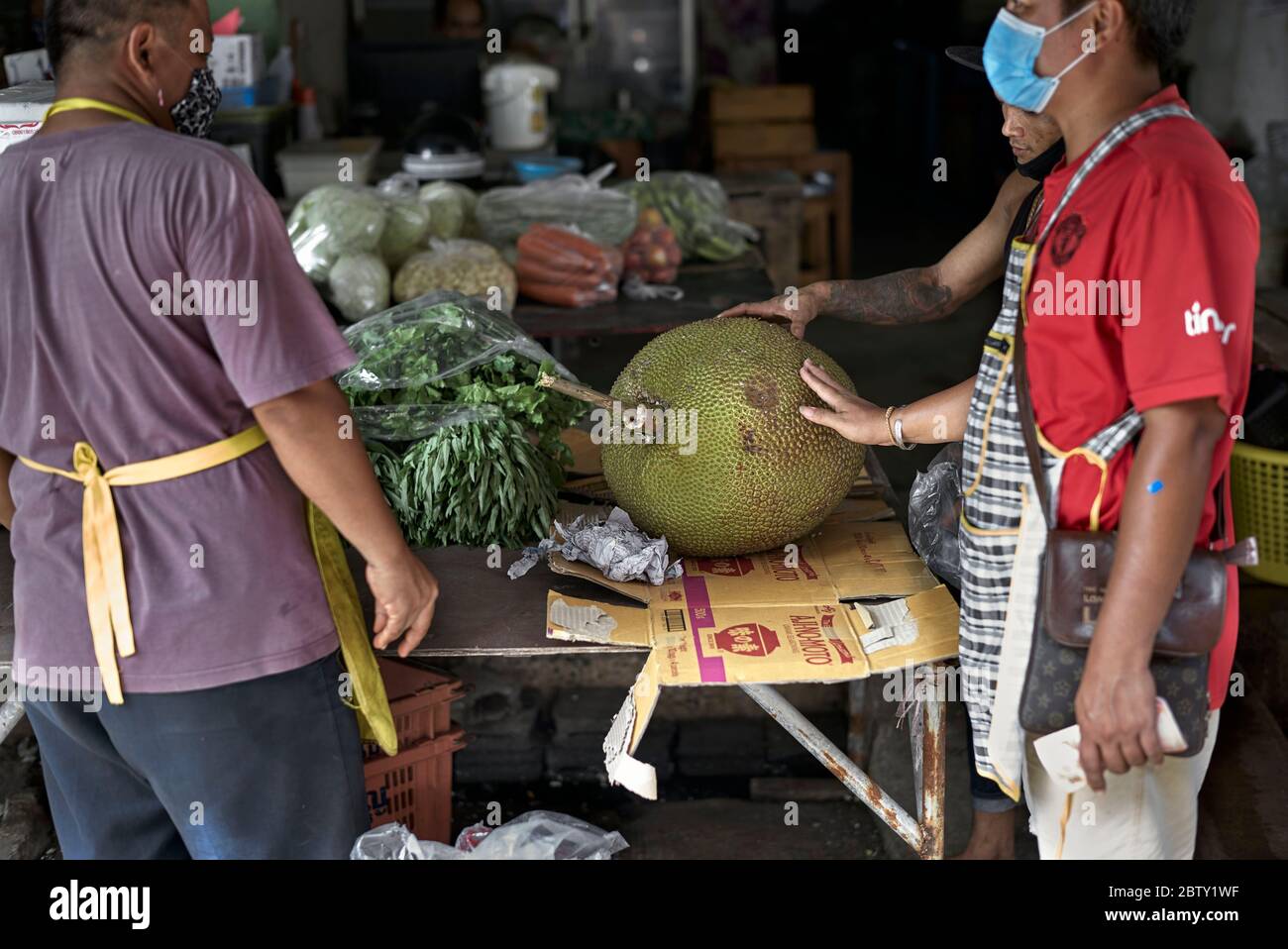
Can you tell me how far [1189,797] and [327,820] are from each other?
1236 mm

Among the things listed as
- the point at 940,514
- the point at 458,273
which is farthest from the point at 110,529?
the point at 458,273

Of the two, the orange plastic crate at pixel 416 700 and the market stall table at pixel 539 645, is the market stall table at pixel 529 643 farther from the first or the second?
the orange plastic crate at pixel 416 700

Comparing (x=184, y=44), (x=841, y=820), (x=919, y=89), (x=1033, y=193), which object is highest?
(x=184, y=44)

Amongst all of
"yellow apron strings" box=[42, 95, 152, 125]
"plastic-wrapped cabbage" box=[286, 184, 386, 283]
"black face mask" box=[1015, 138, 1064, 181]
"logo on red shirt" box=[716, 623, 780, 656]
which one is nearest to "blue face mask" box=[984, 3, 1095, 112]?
"black face mask" box=[1015, 138, 1064, 181]

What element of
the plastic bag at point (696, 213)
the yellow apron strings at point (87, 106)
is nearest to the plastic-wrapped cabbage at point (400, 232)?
the plastic bag at point (696, 213)

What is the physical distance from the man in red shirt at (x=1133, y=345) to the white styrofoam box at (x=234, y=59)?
3.84m

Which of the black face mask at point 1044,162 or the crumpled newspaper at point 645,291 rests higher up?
the black face mask at point 1044,162

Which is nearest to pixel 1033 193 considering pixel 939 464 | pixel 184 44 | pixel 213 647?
pixel 939 464

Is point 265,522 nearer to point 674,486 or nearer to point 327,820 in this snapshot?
point 327,820

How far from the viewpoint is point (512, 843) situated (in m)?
2.07

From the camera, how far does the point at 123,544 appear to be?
66.6 inches

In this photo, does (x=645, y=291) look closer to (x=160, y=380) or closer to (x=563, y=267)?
(x=563, y=267)

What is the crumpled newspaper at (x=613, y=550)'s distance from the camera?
228cm

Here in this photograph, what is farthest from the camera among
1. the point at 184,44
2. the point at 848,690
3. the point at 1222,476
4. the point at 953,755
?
the point at 848,690
